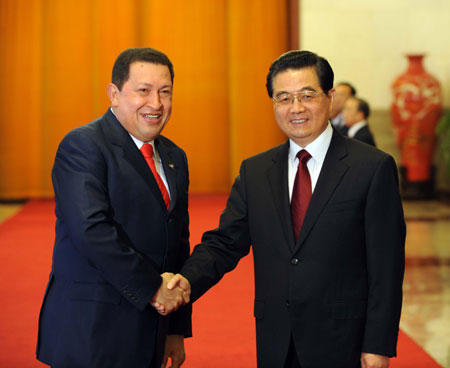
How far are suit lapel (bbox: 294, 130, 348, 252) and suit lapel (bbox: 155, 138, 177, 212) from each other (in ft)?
1.28

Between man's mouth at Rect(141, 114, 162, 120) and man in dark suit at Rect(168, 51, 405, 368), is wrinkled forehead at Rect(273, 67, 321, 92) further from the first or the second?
man's mouth at Rect(141, 114, 162, 120)

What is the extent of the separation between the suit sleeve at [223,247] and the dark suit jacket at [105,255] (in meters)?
0.12

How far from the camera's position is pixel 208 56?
936 cm

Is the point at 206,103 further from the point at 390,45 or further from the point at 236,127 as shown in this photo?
the point at 390,45

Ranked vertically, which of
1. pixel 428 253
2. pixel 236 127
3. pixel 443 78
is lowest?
pixel 428 253

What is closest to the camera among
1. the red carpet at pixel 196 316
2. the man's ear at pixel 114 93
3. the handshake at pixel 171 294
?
the handshake at pixel 171 294

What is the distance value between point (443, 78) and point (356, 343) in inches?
306

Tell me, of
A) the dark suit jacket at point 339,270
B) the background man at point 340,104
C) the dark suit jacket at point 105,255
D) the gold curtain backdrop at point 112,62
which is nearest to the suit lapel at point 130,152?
the dark suit jacket at point 105,255

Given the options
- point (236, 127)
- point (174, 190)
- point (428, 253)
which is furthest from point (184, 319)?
point (236, 127)

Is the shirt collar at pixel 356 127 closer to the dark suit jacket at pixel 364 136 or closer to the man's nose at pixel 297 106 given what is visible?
the dark suit jacket at pixel 364 136

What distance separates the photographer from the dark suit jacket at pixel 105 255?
1.86 metres

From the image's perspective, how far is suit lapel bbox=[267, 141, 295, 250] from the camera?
1.95 meters

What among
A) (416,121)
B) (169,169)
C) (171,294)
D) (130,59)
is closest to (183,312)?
(171,294)

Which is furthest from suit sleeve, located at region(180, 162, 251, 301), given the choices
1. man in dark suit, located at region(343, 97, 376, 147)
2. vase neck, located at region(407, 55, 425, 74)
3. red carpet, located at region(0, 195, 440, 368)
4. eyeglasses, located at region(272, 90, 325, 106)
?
vase neck, located at region(407, 55, 425, 74)
